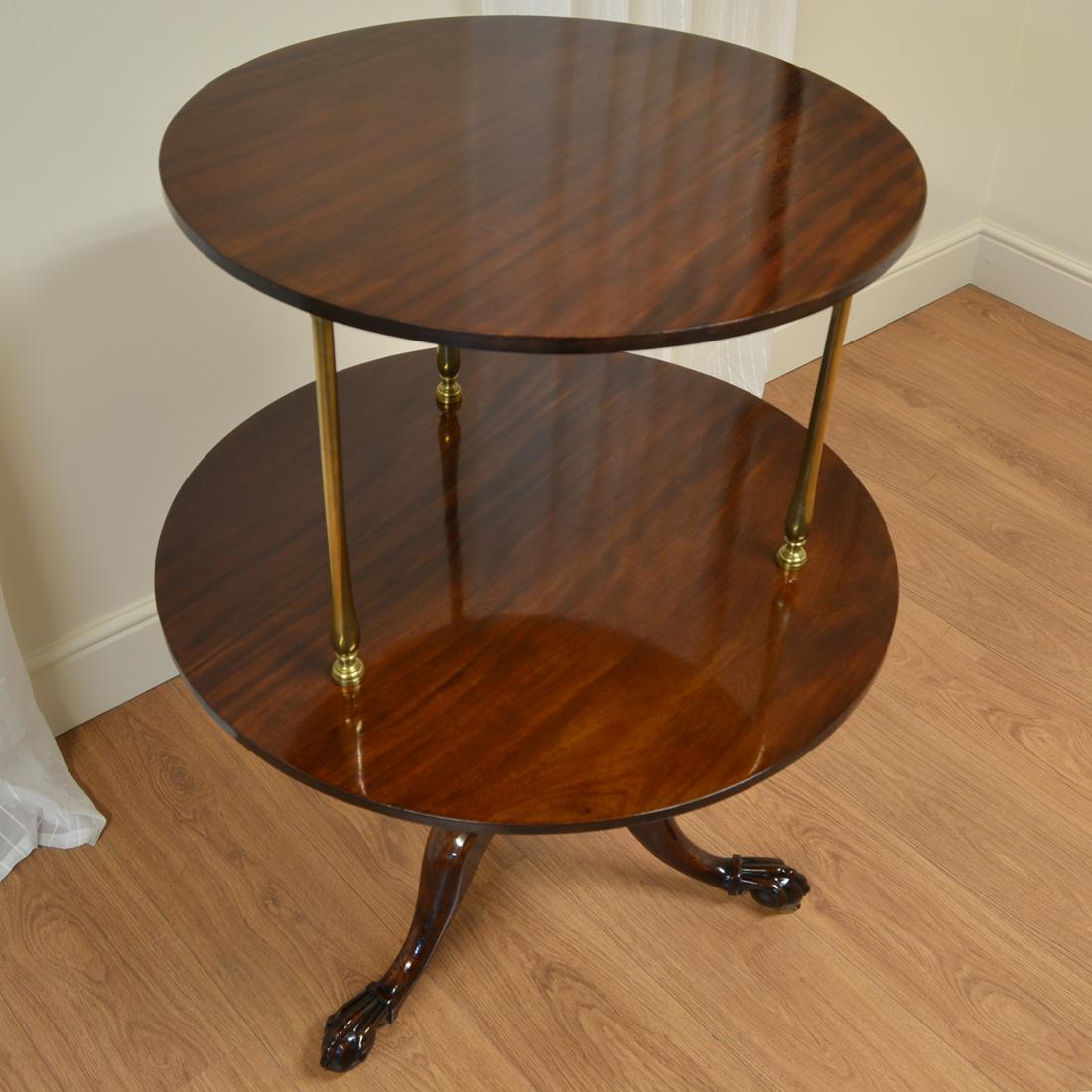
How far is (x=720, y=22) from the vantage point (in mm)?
1934

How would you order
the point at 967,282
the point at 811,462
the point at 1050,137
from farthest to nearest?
the point at 967,282
the point at 1050,137
the point at 811,462

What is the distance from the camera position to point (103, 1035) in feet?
5.05

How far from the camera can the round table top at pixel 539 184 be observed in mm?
947

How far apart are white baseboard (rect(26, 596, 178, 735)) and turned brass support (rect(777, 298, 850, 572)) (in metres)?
0.97

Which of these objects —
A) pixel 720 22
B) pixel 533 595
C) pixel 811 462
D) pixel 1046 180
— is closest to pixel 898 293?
pixel 1046 180

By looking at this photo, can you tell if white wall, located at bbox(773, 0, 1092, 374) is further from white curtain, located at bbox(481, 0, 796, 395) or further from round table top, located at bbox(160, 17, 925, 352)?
round table top, located at bbox(160, 17, 925, 352)

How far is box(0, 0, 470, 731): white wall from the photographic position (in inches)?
58.3

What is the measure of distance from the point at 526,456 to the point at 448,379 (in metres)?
0.13

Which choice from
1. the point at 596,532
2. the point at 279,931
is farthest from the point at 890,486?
the point at 279,931

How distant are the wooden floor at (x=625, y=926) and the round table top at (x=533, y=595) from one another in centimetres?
57

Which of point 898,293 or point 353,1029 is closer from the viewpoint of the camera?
point 353,1029

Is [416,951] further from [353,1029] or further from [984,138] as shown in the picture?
[984,138]

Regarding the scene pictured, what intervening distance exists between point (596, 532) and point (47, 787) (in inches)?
33.8

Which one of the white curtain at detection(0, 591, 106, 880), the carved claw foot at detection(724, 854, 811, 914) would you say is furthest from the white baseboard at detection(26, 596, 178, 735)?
the carved claw foot at detection(724, 854, 811, 914)
